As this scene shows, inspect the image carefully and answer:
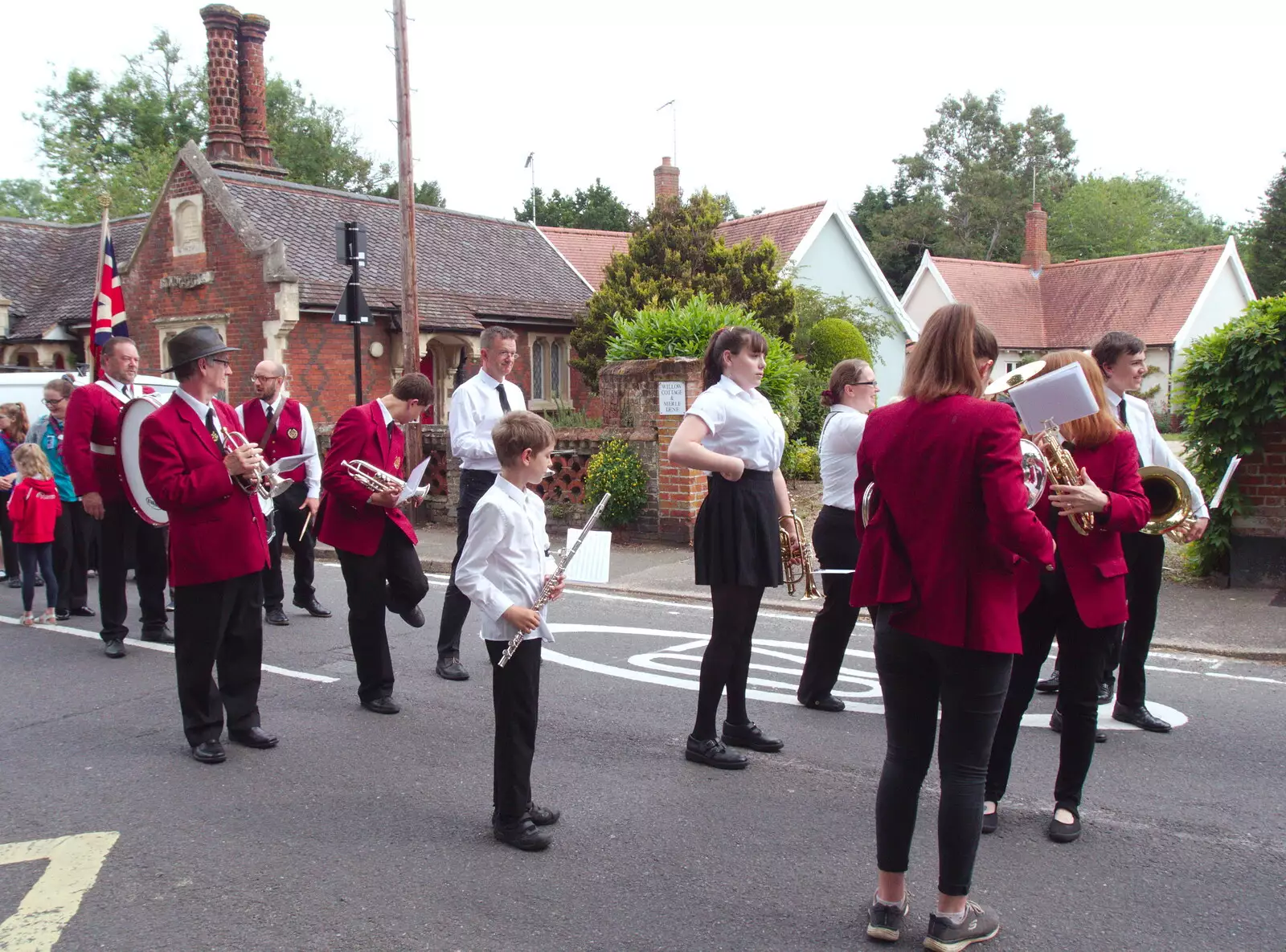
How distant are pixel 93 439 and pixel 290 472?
4.44 feet

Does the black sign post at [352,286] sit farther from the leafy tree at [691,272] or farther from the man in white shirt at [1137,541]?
the man in white shirt at [1137,541]

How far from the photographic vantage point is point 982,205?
64.0 metres

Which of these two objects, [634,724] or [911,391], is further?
[634,724]

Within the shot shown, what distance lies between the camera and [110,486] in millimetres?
7785

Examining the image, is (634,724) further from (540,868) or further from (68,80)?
(68,80)

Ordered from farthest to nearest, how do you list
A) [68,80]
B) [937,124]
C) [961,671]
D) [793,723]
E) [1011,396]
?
[937,124], [68,80], [793,723], [1011,396], [961,671]

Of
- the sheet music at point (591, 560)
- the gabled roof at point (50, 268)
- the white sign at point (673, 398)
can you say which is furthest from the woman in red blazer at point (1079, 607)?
the gabled roof at point (50, 268)

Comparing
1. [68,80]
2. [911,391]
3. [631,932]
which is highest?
[68,80]

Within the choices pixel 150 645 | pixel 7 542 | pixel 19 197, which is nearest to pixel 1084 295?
pixel 7 542

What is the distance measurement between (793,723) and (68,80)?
61.0m

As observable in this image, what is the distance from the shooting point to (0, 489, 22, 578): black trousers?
1027 cm

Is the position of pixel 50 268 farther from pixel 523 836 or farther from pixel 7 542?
pixel 523 836

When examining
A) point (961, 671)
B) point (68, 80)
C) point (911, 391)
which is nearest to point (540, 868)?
point (961, 671)

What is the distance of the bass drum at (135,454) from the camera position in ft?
20.2
